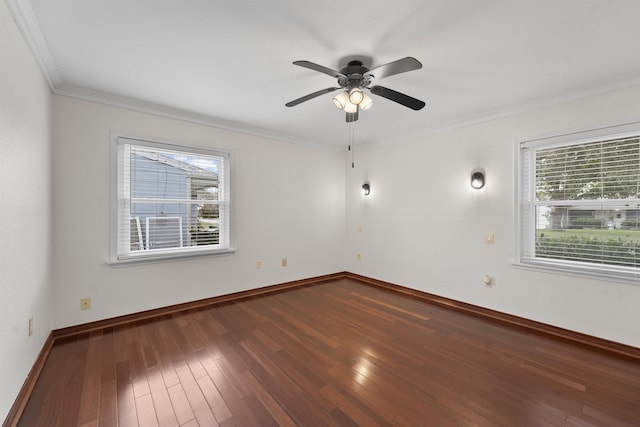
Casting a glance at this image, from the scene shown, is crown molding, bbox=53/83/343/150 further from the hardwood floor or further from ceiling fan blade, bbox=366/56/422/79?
the hardwood floor

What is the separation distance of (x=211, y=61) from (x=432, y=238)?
11.1 feet

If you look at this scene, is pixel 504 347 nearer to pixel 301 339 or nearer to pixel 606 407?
pixel 606 407

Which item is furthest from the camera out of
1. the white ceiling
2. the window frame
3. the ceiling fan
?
the window frame

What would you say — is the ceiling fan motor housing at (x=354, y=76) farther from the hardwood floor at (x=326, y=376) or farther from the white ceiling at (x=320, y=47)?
the hardwood floor at (x=326, y=376)

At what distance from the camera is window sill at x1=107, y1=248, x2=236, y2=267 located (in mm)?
2958

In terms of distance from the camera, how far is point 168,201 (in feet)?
10.8

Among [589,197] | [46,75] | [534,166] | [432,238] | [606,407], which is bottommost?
[606,407]

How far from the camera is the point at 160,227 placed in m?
3.29

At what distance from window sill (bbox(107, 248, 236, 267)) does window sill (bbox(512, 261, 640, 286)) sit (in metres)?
3.62

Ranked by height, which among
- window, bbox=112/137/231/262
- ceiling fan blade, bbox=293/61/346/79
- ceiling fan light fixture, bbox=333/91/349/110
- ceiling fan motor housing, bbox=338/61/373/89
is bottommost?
window, bbox=112/137/231/262

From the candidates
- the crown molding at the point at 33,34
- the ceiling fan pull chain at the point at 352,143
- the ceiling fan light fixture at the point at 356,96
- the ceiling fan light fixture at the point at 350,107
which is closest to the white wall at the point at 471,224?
the ceiling fan pull chain at the point at 352,143

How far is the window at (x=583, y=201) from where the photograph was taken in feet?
8.15

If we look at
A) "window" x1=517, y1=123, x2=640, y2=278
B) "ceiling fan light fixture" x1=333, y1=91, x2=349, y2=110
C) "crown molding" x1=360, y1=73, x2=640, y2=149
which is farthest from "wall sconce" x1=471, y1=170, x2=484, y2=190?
"ceiling fan light fixture" x1=333, y1=91, x2=349, y2=110

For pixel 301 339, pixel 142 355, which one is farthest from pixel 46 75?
pixel 301 339
